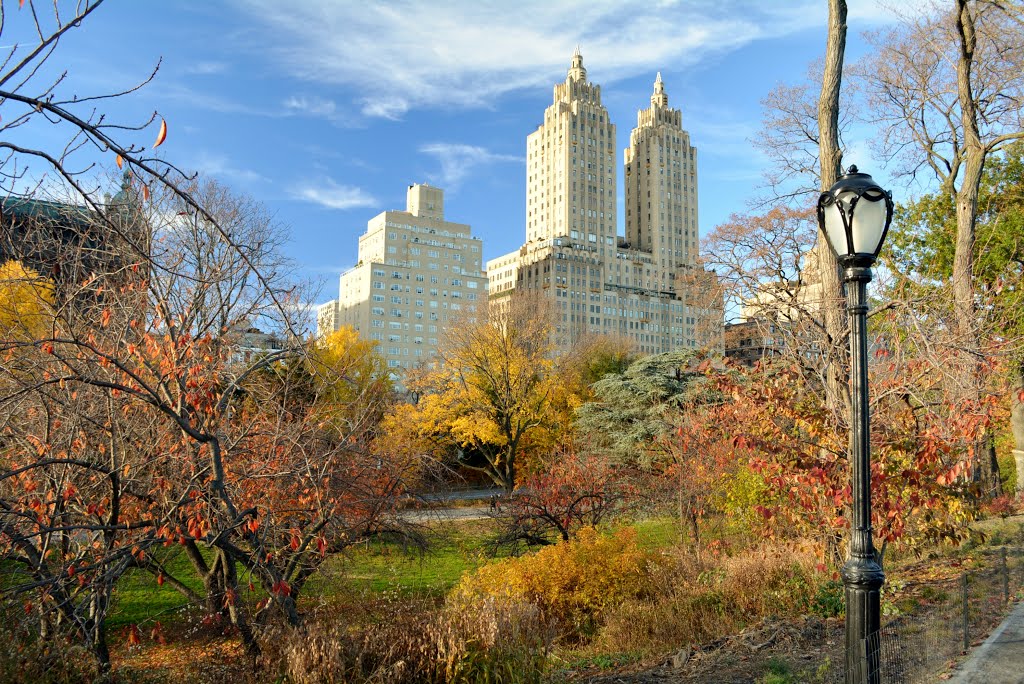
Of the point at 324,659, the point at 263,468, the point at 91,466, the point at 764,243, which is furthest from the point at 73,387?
the point at 764,243

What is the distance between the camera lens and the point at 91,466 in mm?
5852

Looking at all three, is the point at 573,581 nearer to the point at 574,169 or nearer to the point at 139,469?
the point at 139,469

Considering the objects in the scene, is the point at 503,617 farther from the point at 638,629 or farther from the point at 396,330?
the point at 396,330

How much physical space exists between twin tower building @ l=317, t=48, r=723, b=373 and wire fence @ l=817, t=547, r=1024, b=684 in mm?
97067

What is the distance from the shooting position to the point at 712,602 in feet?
31.2

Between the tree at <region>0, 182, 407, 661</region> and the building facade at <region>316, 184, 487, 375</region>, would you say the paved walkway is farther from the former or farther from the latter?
the building facade at <region>316, 184, 487, 375</region>

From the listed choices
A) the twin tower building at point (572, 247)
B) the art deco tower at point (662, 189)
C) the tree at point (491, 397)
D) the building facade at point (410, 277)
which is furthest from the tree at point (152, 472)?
the art deco tower at point (662, 189)

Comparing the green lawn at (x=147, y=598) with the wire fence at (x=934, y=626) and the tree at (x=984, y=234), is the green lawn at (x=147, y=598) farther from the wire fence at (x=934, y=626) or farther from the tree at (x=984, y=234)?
the tree at (x=984, y=234)

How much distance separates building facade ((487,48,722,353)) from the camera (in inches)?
4852

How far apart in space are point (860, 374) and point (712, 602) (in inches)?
211

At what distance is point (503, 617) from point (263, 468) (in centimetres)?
312

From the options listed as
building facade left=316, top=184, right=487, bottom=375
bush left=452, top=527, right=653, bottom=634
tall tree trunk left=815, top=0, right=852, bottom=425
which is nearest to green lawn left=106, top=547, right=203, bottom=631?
bush left=452, top=527, right=653, bottom=634

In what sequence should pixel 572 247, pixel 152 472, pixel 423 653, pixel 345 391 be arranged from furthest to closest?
pixel 572 247 < pixel 345 391 < pixel 152 472 < pixel 423 653

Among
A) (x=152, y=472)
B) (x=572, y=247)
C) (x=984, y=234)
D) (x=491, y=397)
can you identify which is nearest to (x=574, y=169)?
(x=572, y=247)
